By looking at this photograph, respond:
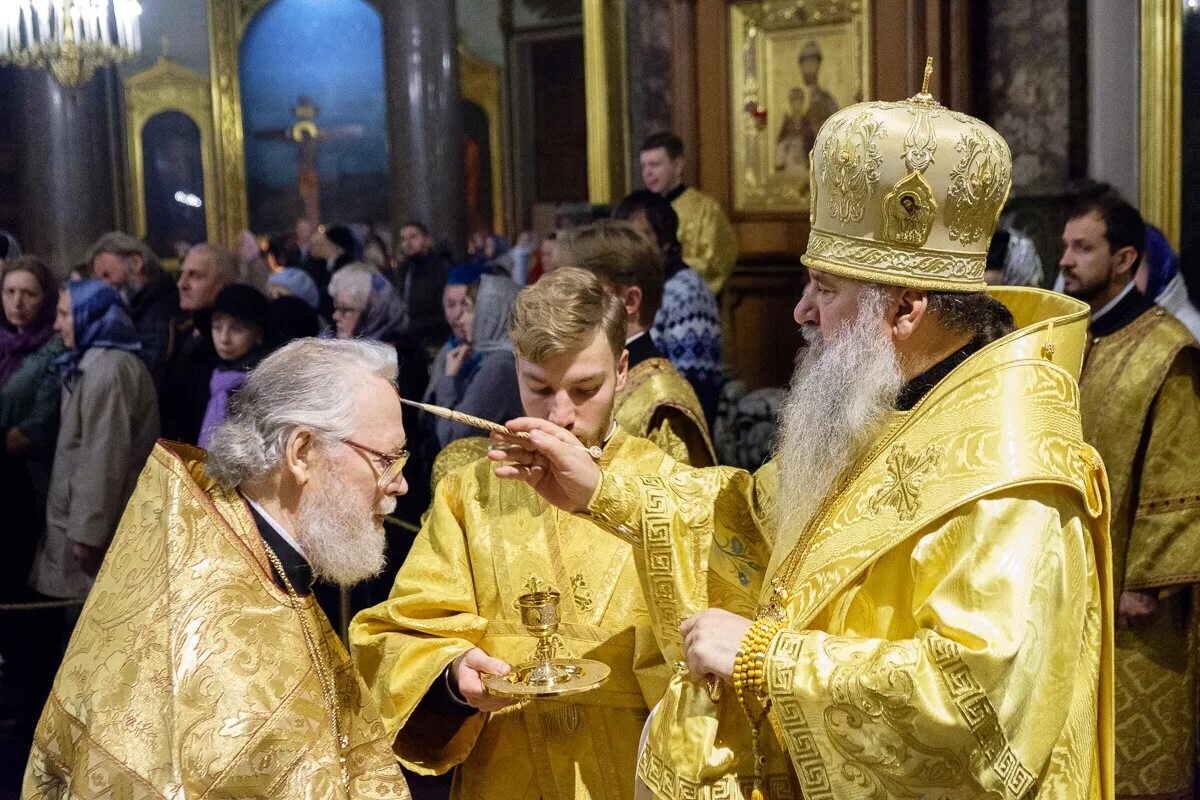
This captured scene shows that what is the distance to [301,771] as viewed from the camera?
86.7 inches

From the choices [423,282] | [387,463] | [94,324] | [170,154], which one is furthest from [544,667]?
[170,154]

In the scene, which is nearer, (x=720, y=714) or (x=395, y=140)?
(x=720, y=714)

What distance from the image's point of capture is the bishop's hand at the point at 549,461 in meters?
2.51

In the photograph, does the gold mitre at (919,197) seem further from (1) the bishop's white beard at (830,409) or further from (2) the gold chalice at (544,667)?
(2) the gold chalice at (544,667)

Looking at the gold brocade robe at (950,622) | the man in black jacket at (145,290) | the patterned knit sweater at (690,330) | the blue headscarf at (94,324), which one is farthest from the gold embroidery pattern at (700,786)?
the man in black jacket at (145,290)

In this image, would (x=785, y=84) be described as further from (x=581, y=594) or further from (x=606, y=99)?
(x=581, y=594)

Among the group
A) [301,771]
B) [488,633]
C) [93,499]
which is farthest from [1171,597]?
[93,499]

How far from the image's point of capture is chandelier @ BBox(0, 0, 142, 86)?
31.3 feet

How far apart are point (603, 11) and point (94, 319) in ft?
13.6

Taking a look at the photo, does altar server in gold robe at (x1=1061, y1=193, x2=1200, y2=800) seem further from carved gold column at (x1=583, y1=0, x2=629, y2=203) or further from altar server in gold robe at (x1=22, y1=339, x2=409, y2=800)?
carved gold column at (x1=583, y1=0, x2=629, y2=203)

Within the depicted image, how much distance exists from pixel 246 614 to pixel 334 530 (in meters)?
0.23

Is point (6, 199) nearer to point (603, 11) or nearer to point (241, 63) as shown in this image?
point (241, 63)

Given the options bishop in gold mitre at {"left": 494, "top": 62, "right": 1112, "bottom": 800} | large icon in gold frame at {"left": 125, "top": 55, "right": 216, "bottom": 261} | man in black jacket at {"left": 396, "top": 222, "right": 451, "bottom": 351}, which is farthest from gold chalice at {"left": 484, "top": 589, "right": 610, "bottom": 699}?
large icon in gold frame at {"left": 125, "top": 55, "right": 216, "bottom": 261}

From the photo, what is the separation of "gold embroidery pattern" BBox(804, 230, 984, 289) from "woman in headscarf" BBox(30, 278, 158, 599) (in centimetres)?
423
